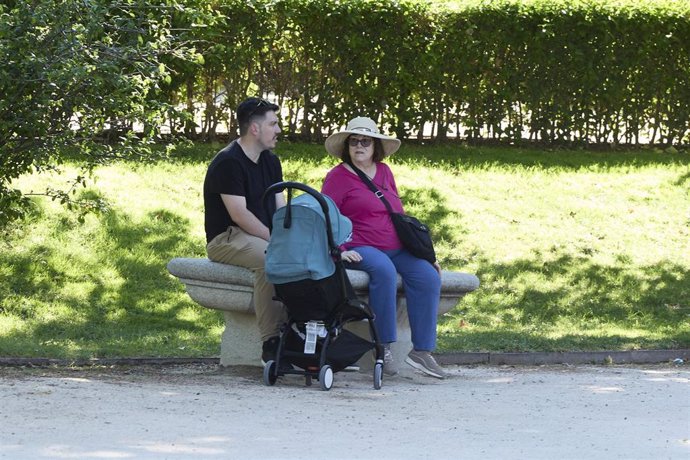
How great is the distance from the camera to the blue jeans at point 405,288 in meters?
8.09

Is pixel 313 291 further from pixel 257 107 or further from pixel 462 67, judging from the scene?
pixel 462 67

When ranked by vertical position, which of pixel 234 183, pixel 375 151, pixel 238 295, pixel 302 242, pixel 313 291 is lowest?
pixel 238 295

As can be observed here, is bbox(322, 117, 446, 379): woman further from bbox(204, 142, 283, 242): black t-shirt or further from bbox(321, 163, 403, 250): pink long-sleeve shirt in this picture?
bbox(204, 142, 283, 242): black t-shirt

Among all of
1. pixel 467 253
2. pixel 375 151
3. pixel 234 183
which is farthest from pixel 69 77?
pixel 467 253

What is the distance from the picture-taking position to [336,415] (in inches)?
263

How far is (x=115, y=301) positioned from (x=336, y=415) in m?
4.26

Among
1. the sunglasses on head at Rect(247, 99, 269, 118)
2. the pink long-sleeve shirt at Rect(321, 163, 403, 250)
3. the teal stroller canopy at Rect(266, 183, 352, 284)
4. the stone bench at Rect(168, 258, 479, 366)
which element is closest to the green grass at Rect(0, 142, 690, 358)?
the stone bench at Rect(168, 258, 479, 366)

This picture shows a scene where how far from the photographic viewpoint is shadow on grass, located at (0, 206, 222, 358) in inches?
364

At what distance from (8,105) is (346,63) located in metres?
6.21

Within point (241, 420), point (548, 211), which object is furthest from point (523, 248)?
point (241, 420)

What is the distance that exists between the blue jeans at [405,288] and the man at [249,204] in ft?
2.01

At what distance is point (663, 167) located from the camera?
1466 centimetres

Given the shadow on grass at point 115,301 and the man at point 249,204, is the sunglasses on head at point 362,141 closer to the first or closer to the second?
the man at point 249,204

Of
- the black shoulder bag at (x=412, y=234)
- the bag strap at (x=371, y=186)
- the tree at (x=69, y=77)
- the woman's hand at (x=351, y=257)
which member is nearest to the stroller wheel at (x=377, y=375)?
the woman's hand at (x=351, y=257)
